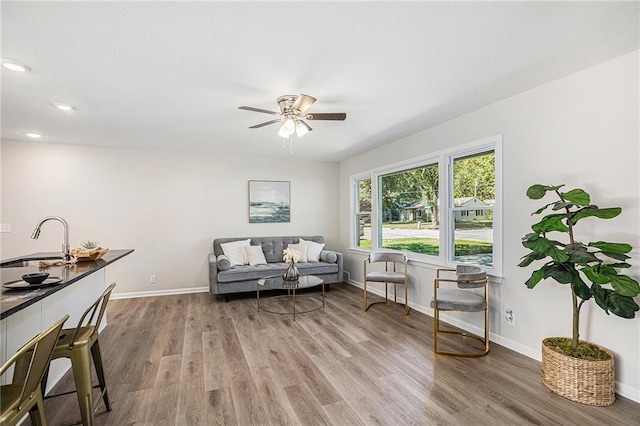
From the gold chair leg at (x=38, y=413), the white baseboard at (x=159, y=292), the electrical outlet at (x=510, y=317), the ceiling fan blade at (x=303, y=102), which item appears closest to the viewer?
the gold chair leg at (x=38, y=413)

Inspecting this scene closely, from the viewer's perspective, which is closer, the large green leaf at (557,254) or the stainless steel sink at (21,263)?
the large green leaf at (557,254)

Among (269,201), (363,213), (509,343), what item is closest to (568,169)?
(509,343)

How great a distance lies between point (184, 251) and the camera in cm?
539

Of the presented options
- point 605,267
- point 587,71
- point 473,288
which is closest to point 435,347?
point 473,288

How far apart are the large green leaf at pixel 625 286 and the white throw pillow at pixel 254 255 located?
14.4 ft

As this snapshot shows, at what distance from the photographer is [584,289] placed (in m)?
2.17

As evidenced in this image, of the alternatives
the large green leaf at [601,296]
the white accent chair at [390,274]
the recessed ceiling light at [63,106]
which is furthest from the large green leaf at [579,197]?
the recessed ceiling light at [63,106]

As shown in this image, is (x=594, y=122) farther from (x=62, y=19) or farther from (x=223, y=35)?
(x=62, y=19)

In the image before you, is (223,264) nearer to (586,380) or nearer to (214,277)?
(214,277)

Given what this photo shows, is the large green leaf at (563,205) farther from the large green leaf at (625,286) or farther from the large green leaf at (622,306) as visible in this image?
the large green leaf at (622,306)

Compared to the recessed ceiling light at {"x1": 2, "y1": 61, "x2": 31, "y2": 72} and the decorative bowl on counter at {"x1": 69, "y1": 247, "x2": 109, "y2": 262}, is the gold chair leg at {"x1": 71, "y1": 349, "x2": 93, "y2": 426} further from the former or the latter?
the recessed ceiling light at {"x1": 2, "y1": 61, "x2": 31, "y2": 72}

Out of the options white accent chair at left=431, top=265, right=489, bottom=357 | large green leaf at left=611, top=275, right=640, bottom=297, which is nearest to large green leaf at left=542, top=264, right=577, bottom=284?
large green leaf at left=611, top=275, right=640, bottom=297

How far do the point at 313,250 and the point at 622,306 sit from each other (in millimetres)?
4163

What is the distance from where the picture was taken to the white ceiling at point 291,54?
173cm
